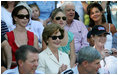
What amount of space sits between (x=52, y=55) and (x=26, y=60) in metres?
0.68

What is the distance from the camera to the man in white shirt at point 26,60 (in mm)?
4473

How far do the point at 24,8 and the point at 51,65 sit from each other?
1229 millimetres

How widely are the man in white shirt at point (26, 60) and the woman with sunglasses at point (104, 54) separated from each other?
124cm

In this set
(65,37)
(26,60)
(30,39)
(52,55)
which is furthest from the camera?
(65,37)

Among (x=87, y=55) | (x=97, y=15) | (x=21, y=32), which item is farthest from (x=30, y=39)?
(x=97, y=15)

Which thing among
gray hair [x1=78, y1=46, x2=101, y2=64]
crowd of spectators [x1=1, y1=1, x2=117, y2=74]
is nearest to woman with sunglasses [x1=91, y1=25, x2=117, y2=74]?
crowd of spectators [x1=1, y1=1, x2=117, y2=74]

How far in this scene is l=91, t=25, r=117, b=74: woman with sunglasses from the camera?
17.5ft

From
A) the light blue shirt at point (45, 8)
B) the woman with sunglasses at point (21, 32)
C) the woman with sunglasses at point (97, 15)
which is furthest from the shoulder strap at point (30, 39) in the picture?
the woman with sunglasses at point (97, 15)

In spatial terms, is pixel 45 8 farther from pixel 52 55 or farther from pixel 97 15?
pixel 52 55

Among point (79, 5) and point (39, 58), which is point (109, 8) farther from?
point (39, 58)

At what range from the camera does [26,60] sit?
14.7 feet

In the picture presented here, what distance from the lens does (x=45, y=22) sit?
6.84m

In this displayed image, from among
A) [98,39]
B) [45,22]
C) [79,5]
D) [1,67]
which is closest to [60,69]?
[1,67]

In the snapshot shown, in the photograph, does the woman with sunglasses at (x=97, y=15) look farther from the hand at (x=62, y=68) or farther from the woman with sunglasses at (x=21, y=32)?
the hand at (x=62, y=68)
